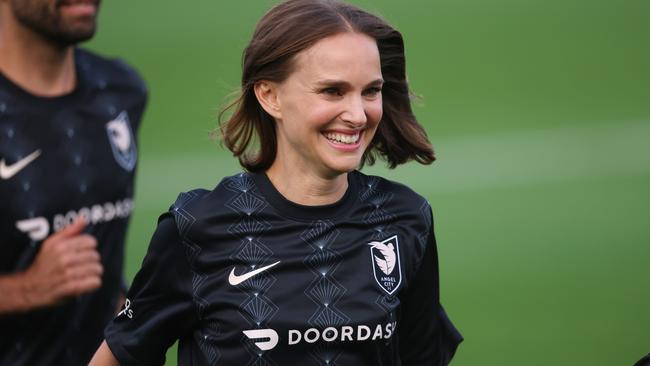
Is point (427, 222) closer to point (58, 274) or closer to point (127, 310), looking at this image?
point (127, 310)

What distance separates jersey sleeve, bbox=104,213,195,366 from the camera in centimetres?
255

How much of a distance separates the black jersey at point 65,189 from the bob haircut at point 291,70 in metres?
0.38

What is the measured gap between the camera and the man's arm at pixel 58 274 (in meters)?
2.74

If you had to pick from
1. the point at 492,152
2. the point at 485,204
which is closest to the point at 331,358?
the point at 485,204

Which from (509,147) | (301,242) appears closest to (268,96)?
(301,242)

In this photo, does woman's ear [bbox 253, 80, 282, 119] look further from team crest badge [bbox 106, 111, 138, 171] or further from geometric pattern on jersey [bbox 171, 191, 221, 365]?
team crest badge [bbox 106, 111, 138, 171]

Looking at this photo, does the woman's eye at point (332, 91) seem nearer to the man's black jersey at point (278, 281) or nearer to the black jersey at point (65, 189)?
the man's black jersey at point (278, 281)

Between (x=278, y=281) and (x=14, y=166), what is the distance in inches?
29.7

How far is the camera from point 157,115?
20.4 feet

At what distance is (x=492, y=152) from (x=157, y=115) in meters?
1.62

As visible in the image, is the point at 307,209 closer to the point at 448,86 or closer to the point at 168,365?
the point at 168,365

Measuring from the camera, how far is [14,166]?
290 cm

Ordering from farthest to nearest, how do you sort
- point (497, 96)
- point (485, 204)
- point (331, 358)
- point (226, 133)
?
point (497, 96), point (485, 204), point (226, 133), point (331, 358)

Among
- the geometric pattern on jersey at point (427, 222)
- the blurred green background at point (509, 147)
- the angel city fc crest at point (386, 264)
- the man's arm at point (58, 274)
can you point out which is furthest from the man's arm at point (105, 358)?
the blurred green background at point (509, 147)
